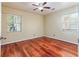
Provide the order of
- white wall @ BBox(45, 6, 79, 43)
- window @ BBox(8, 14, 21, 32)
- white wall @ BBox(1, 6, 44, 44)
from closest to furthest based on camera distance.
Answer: window @ BBox(8, 14, 21, 32), white wall @ BBox(1, 6, 44, 44), white wall @ BBox(45, 6, 79, 43)

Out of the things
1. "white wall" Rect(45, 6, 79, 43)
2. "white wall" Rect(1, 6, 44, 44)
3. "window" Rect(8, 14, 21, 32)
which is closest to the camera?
"window" Rect(8, 14, 21, 32)

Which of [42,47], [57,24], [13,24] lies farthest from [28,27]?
[57,24]

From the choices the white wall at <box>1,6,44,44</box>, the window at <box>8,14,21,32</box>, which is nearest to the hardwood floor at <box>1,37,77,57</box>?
the white wall at <box>1,6,44,44</box>

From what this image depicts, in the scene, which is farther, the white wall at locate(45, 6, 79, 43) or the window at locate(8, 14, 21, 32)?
the white wall at locate(45, 6, 79, 43)

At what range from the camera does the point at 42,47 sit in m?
2.08

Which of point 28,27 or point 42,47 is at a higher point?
point 28,27

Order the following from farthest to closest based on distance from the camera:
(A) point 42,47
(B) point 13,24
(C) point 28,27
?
1. (A) point 42,47
2. (C) point 28,27
3. (B) point 13,24

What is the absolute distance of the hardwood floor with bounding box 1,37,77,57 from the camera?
1.75 m

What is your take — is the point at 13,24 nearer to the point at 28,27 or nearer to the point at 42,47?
the point at 28,27

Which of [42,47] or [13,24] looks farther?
[42,47]

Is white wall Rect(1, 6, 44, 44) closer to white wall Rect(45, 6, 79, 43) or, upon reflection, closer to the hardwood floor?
the hardwood floor

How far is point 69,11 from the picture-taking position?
228 cm

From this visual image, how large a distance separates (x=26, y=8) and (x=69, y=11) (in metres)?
1.16

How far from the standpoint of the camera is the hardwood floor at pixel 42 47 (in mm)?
1753
